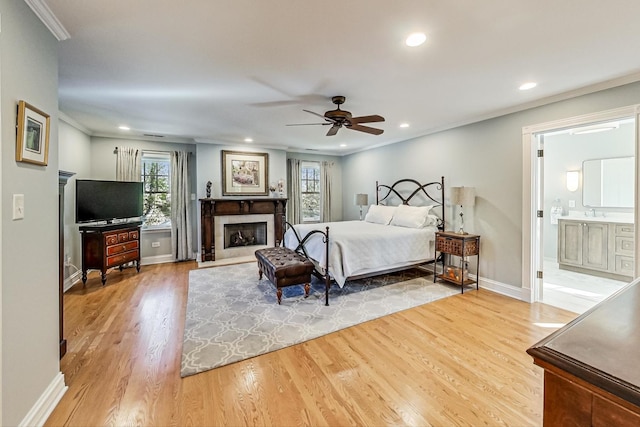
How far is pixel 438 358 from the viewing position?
233 cm

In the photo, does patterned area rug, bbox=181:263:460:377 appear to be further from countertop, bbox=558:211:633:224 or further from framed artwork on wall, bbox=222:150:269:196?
countertop, bbox=558:211:633:224

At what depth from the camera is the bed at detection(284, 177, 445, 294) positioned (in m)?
3.62

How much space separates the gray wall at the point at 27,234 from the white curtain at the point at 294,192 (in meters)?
5.24

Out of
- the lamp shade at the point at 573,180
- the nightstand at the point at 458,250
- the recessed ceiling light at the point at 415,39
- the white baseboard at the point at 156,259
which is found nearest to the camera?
the recessed ceiling light at the point at 415,39

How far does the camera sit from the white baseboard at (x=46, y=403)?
1.56 metres

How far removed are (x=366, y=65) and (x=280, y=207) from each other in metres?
4.43

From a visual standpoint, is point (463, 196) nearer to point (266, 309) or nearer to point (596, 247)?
point (596, 247)

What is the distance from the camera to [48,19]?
180 centimetres

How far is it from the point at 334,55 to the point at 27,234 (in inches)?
97.3

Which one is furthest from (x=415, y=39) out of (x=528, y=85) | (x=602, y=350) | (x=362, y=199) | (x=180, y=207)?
(x=180, y=207)

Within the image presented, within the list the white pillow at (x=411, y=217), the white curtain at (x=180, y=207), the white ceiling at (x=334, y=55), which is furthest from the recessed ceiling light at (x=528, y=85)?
the white curtain at (x=180, y=207)

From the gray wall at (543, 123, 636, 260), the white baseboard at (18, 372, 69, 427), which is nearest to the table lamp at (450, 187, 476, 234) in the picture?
the gray wall at (543, 123, 636, 260)

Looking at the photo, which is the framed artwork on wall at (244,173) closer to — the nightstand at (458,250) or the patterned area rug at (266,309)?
the patterned area rug at (266,309)

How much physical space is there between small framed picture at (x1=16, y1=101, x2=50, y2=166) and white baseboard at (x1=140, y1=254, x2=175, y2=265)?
175 inches
